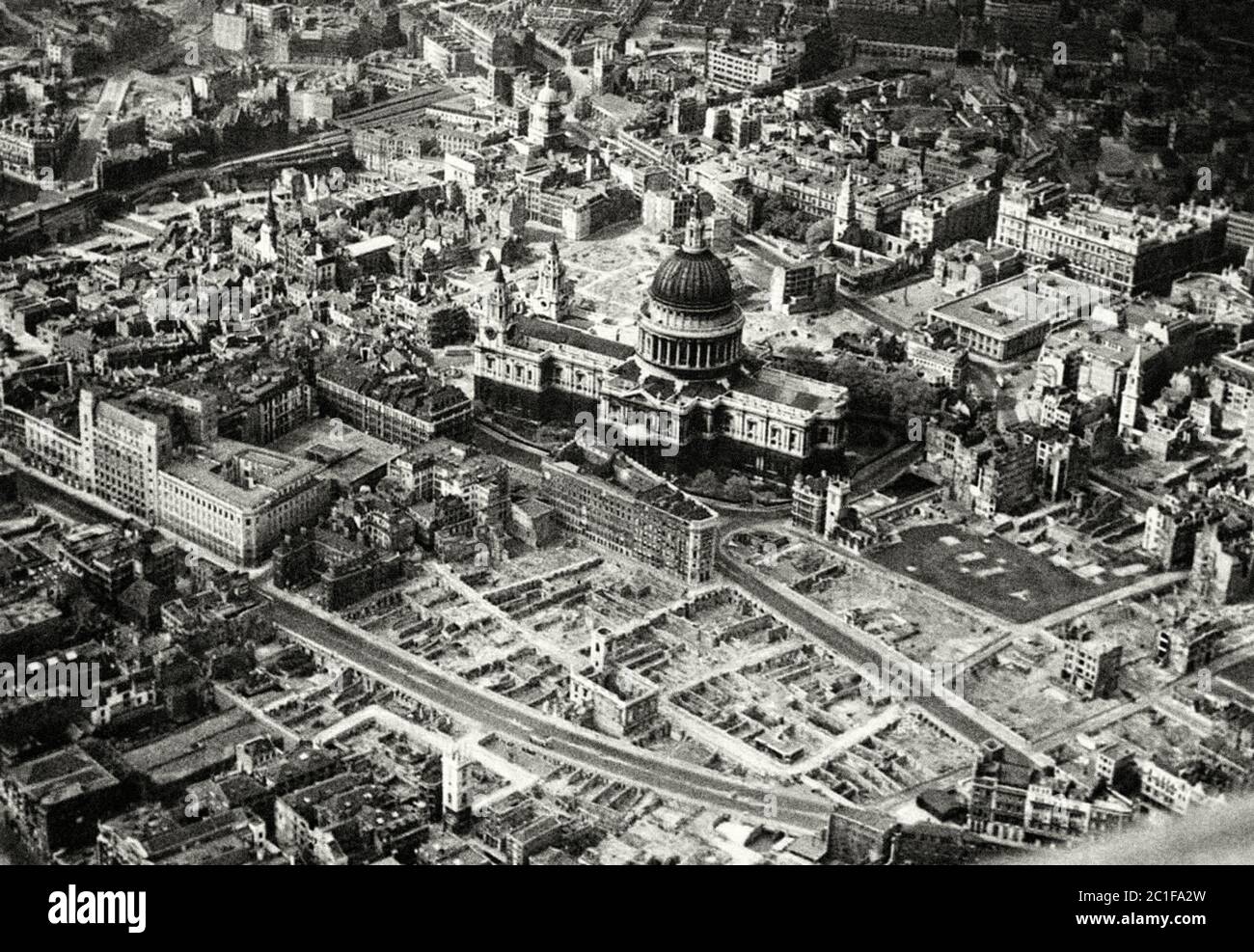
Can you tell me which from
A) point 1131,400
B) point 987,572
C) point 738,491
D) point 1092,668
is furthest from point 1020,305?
point 1092,668

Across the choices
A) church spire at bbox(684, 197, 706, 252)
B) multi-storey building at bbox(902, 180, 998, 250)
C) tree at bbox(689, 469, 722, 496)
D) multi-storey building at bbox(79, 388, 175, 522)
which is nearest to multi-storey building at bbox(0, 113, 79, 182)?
multi-storey building at bbox(79, 388, 175, 522)

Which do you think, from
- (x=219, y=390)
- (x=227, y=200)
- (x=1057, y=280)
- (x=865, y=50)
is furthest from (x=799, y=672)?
(x=865, y=50)

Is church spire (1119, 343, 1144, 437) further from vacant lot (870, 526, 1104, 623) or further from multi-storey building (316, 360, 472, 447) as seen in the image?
multi-storey building (316, 360, 472, 447)

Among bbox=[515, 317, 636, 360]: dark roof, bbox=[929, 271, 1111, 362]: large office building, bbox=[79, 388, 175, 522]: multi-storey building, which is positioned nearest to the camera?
bbox=[79, 388, 175, 522]: multi-storey building

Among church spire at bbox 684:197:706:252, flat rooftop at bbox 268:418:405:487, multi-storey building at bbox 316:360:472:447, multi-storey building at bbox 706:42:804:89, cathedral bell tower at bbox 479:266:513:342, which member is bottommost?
flat rooftop at bbox 268:418:405:487

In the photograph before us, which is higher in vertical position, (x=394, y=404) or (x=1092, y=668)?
(x=394, y=404)

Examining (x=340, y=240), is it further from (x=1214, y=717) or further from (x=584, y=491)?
(x=1214, y=717)

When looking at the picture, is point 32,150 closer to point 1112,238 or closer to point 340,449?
point 340,449
